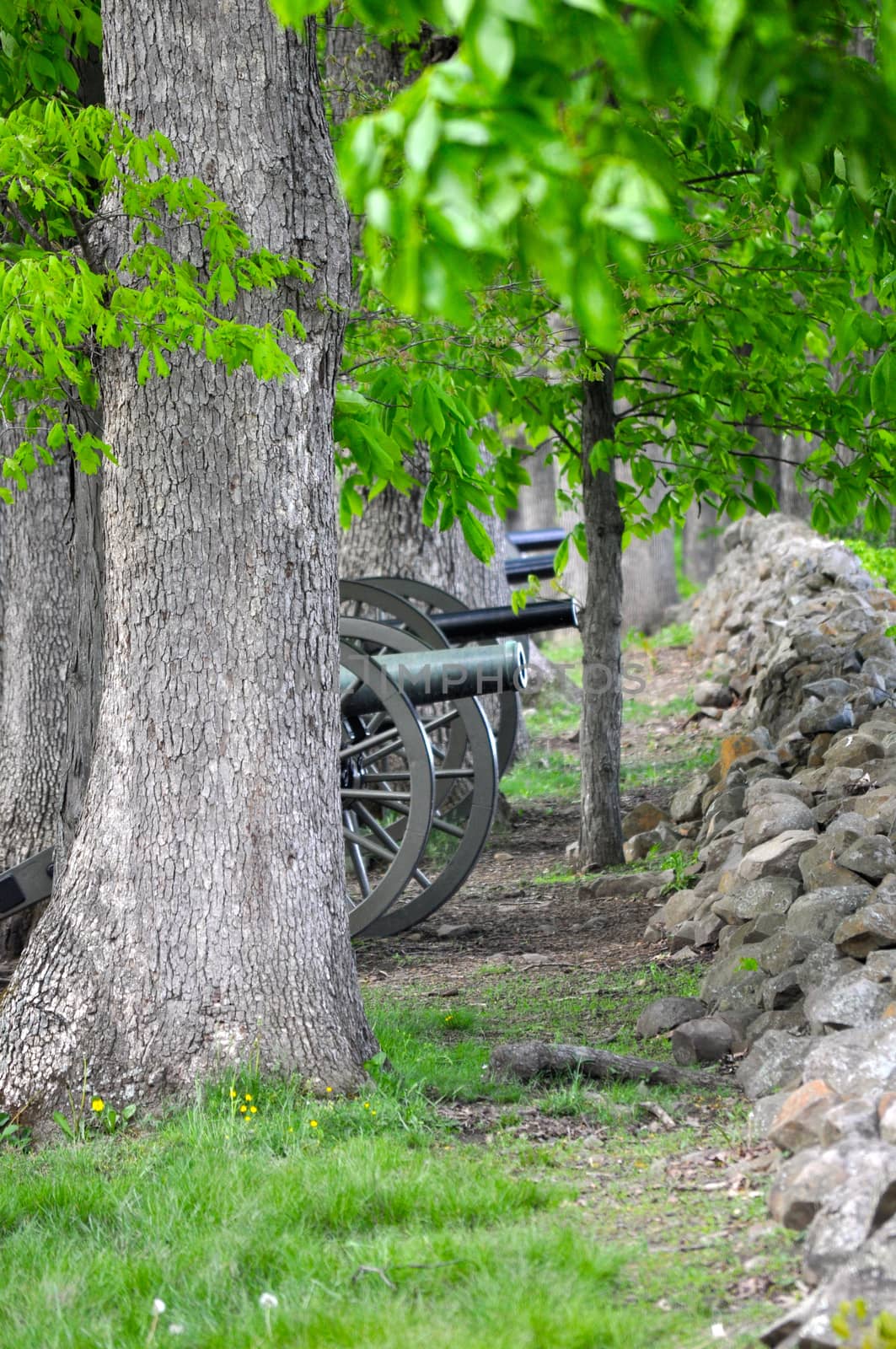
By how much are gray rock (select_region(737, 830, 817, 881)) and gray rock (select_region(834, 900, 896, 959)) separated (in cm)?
84

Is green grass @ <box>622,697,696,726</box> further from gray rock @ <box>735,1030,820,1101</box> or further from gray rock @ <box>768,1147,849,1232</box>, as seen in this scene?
gray rock @ <box>768,1147,849,1232</box>

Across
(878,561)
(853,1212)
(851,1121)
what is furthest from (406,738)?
(878,561)

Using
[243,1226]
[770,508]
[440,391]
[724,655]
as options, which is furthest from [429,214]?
[724,655]

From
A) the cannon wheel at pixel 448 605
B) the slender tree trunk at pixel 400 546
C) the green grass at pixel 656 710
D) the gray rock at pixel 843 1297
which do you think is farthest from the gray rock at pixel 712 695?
the gray rock at pixel 843 1297

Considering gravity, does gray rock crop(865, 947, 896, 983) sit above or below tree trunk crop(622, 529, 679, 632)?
below

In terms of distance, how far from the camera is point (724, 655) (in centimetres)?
1251

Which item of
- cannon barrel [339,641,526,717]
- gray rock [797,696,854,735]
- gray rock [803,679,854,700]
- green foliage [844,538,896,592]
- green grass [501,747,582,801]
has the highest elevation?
green foliage [844,538,896,592]

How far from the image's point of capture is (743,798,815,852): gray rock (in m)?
5.73

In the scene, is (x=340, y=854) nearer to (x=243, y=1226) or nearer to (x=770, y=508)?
(x=243, y=1226)

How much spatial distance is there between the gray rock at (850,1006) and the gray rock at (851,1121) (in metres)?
0.68

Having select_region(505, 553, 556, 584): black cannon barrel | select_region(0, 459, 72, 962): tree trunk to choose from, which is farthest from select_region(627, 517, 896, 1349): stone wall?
select_region(0, 459, 72, 962): tree trunk

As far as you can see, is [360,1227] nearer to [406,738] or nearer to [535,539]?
[406,738]

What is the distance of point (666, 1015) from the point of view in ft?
15.6

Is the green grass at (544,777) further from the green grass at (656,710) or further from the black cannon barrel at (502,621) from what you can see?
the black cannon barrel at (502,621)
